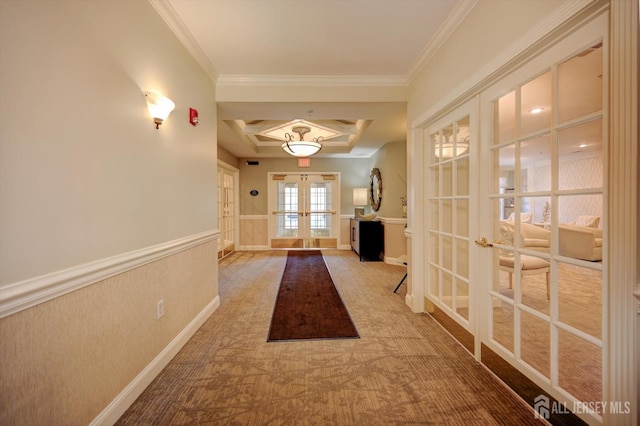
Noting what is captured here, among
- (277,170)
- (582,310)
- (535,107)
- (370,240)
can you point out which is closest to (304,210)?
(277,170)

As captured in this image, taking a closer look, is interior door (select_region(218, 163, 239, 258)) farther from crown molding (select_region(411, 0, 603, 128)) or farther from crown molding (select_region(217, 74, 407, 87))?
crown molding (select_region(411, 0, 603, 128))

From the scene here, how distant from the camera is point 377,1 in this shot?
5.96 ft

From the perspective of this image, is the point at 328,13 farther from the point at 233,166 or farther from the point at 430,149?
the point at 233,166

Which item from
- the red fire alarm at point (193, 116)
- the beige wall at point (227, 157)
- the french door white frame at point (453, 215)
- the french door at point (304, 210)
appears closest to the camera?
the french door white frame at point (453, 215)

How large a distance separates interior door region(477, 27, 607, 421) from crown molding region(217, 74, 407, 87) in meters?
1.40

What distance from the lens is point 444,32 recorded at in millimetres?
2102

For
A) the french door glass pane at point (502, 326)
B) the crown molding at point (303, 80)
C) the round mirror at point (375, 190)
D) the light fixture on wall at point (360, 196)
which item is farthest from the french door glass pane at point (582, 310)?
the light fixture on wall at point (360, 196)

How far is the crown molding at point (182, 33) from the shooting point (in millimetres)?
1812

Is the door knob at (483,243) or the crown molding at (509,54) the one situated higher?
the crown molding at (509,54)

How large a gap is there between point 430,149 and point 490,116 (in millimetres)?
892

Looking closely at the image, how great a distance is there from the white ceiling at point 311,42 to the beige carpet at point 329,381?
7.95 ft

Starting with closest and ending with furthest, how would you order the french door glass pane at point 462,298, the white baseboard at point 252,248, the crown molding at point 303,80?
the french door glass pane at point 462,298
the crown molding at point 303,80
the white baseboard at point 252,248

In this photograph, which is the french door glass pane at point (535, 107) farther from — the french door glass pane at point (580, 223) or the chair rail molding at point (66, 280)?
the chair rail molding at point (66, 280)

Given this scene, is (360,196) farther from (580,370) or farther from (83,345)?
(83,345)
